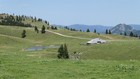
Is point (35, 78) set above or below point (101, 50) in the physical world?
above

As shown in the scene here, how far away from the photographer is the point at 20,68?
81.9ft

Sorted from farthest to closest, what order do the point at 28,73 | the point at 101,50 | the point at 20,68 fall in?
1. the point at 101,50
2. the point at 20,68
3. the point at 28,73

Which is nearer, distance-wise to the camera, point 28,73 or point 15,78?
point 15,78

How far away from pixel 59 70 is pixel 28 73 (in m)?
2.25

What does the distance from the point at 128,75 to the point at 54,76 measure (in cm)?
460

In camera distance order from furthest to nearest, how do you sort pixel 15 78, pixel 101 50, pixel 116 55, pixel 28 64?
pixel 101 50 < pixel 116 55 < pixel 28 64 < pixel 15 78

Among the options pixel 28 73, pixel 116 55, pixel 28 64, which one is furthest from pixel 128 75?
pixel 116 55

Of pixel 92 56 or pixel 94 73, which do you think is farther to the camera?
pixel 92 56

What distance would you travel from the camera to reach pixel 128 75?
22547 millimetres

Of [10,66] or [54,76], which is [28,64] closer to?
[10,66]

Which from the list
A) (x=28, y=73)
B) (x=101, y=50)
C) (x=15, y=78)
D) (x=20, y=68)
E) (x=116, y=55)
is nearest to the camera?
(x=15, y=78)

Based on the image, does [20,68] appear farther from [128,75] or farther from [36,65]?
[128,75]

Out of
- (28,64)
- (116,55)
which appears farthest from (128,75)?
(116,55)

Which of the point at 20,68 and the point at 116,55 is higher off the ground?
the point at 20,68
